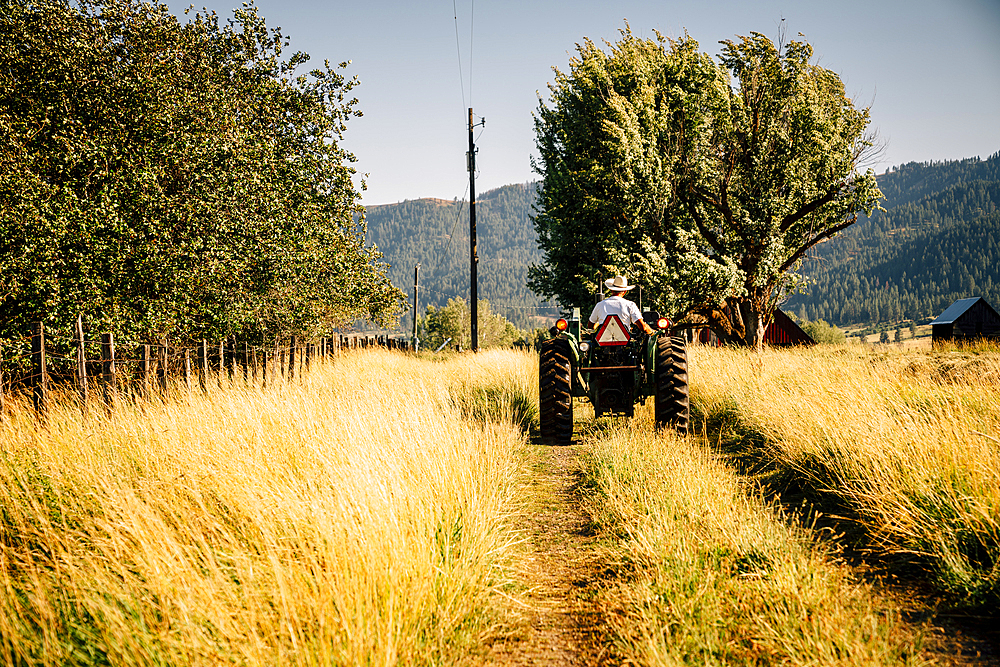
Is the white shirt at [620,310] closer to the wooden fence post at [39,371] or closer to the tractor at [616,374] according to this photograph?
the tractor at [616,374]

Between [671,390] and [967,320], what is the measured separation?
3473cm

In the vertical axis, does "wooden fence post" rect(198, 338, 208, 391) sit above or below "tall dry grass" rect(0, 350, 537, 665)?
above

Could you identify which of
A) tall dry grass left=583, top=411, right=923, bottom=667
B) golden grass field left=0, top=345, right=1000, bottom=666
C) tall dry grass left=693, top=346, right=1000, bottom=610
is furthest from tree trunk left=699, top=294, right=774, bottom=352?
tall dry grass left=583, top=411, right=923, bottom=667

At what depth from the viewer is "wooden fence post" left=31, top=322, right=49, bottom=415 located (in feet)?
21.5

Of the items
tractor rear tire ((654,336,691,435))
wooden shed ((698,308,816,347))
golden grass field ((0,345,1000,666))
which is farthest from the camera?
wooden shed ((698,308,816,347))

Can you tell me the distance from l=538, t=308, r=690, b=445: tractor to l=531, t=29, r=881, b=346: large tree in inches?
382

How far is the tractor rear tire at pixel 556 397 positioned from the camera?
26.6ft

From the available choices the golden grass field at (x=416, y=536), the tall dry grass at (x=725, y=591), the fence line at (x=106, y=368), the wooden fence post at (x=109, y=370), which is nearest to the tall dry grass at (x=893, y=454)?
the golden grass field at (x=416, y=536)

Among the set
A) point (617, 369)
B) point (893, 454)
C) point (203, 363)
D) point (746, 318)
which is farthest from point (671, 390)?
point (746, 318)

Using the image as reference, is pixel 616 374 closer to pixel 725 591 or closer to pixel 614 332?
pixel 614 332

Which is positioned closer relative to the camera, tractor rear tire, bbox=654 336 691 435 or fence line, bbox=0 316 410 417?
fence line, bbox=0 316 410 417

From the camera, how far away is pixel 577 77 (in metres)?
22.0

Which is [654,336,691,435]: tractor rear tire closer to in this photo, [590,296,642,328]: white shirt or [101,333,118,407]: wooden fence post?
[590,296,642,328]: white shirt

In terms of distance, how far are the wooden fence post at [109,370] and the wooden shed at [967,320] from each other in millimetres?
32518
